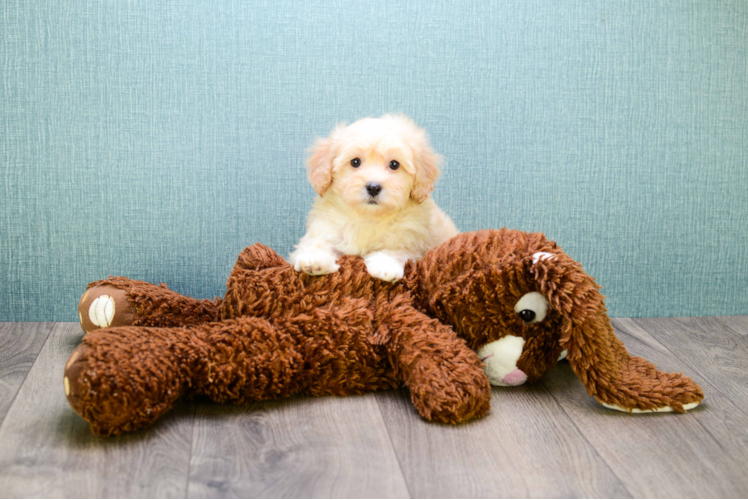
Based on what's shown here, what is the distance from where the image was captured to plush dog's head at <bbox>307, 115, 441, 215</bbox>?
5.87 ft

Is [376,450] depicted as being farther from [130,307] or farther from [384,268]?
[130,307]

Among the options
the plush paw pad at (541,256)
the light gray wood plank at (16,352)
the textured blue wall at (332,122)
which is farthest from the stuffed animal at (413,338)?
the textured blue wall at (332,122)

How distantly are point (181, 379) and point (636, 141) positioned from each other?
69.5 inches

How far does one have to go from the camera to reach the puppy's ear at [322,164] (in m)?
1.88

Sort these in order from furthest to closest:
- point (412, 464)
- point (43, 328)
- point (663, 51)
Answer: point (663, 51), point (43, 328), point (412, 464)

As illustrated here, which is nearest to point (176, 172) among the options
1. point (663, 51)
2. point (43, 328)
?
point (43, 328)

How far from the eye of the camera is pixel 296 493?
4.18ft

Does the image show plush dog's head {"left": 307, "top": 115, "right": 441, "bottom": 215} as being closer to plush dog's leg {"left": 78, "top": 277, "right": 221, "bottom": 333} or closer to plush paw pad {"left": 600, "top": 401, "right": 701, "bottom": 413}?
plush dog's leg {"left": 78, "top": 277, "right": 221, "bottom": 333}

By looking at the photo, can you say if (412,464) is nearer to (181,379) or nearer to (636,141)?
(181,379)

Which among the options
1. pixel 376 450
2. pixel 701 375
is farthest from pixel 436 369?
pixel 701 375

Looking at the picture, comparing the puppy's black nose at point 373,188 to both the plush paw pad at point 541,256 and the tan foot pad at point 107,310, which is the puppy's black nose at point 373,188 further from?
the tan foot pad at point 107,310

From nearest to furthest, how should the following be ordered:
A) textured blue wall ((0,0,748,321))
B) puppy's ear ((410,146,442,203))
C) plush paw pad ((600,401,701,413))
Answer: plush paw pad ((600,401,701,413)) → puppy's ear ((410,146,442,203)) → textured blue wall ((0,0,748,321))

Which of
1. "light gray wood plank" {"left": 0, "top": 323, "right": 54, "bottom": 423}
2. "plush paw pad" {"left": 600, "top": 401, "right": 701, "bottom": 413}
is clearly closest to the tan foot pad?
"light gray wood plank" {"left": 0, "top": 323, "right": 54, "bottom": 423}

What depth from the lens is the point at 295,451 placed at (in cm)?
143
